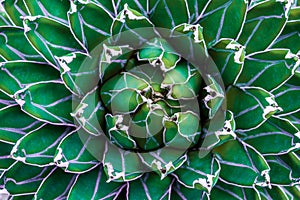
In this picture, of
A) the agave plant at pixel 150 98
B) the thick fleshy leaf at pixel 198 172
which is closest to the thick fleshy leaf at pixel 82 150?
the agave plant at pixel 150 98

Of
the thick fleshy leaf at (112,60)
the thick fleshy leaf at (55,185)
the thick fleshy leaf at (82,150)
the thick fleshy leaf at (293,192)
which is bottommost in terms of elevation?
the thick fleshy leaf at (293,192)

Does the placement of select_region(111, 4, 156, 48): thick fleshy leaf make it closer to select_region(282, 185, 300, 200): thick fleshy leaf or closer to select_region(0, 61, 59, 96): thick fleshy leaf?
select_region(0, 61, 59, 96): thick fleshy leaf

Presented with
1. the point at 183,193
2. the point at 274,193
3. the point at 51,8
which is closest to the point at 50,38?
the point at 51,8

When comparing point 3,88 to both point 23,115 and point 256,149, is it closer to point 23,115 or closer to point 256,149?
point 23,115

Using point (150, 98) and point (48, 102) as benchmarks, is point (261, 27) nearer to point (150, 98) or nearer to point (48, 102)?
point (150, 98)

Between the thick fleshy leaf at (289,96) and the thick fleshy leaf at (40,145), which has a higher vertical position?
the thick fleshy leaf at (40,145)

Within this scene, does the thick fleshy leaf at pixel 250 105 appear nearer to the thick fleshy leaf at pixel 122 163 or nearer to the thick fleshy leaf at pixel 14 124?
the thick fleshy leaf at pixel 122 163
